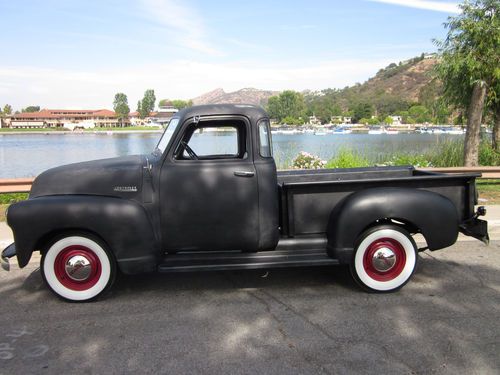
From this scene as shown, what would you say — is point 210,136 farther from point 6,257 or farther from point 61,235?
point 6,257

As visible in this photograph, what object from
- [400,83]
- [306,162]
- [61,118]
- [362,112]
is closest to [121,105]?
[61,118]

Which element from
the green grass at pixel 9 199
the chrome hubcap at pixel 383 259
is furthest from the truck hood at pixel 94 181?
the green grass at pixel 9 199

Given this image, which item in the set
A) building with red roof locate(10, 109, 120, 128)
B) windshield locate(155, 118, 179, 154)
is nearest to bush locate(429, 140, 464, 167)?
windshield locate(155, 118, 179, 154)

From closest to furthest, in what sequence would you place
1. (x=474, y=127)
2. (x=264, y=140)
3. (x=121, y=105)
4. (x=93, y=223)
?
(x=93, y=223) → (x=264, y=140) → (x=474, y=127) → (x=121, y=105)

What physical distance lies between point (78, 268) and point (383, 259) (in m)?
2.81

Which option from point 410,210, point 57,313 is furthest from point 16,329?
point 410,210

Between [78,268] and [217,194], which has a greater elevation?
[217,194]

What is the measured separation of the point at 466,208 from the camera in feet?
14.0

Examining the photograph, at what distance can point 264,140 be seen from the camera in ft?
13.5

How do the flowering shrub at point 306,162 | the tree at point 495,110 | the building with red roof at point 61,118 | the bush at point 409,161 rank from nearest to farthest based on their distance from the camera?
the bush at point 409,161, the flowering shrub at point 306,162, the tree at point 495,110, the building with red roof at point 61,118

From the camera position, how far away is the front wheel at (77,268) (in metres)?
3.82

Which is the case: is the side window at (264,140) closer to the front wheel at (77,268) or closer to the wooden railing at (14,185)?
the front wheel at (77,268)

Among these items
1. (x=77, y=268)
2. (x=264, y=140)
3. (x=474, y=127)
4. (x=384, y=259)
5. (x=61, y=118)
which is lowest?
(x=384, y=259)

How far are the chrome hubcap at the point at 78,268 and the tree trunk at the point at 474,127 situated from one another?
10650mm
